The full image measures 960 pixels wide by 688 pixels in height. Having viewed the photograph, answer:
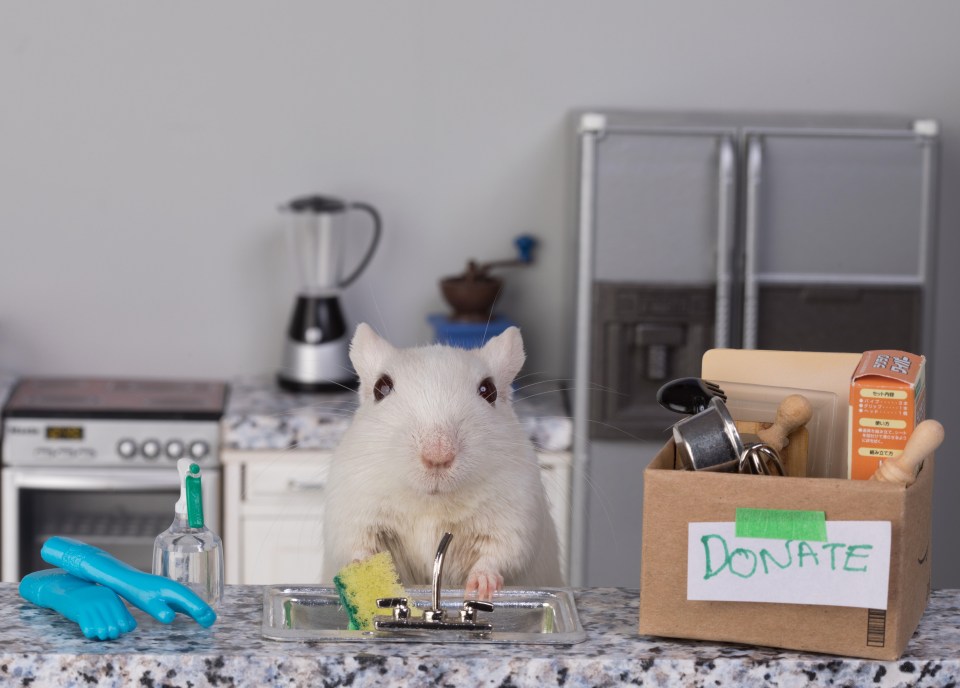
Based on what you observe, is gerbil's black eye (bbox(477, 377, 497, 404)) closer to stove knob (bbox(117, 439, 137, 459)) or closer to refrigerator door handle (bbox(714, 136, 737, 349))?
refrigerator door handle (bbox(714, 136, 737, 349))

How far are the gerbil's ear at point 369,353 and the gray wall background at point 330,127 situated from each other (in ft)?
7.12

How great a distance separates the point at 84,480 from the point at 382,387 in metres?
2.03

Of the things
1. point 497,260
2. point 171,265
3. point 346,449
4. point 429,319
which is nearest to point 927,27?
point 497,260

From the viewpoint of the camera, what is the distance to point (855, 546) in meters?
1.10

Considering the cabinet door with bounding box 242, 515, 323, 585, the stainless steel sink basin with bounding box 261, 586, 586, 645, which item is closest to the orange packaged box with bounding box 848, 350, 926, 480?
the stainless steel sink basin with bounding box 261, 586, 586, 645

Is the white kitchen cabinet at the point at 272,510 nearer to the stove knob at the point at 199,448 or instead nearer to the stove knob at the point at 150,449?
the stove knob at the point at 199,448

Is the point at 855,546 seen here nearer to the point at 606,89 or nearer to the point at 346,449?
the point at 346,449

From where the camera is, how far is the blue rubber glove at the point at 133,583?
3.89 feet

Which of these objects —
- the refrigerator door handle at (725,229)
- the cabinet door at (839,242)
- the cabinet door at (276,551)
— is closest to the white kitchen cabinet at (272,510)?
the cabinet door at (276,551)

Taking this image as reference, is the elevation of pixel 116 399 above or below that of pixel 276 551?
above

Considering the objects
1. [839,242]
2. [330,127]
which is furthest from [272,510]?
[839,242]

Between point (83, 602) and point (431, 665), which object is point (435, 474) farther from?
point (83, 602)

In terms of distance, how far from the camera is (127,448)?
325cm

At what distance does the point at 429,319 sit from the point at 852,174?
4.20 ft
